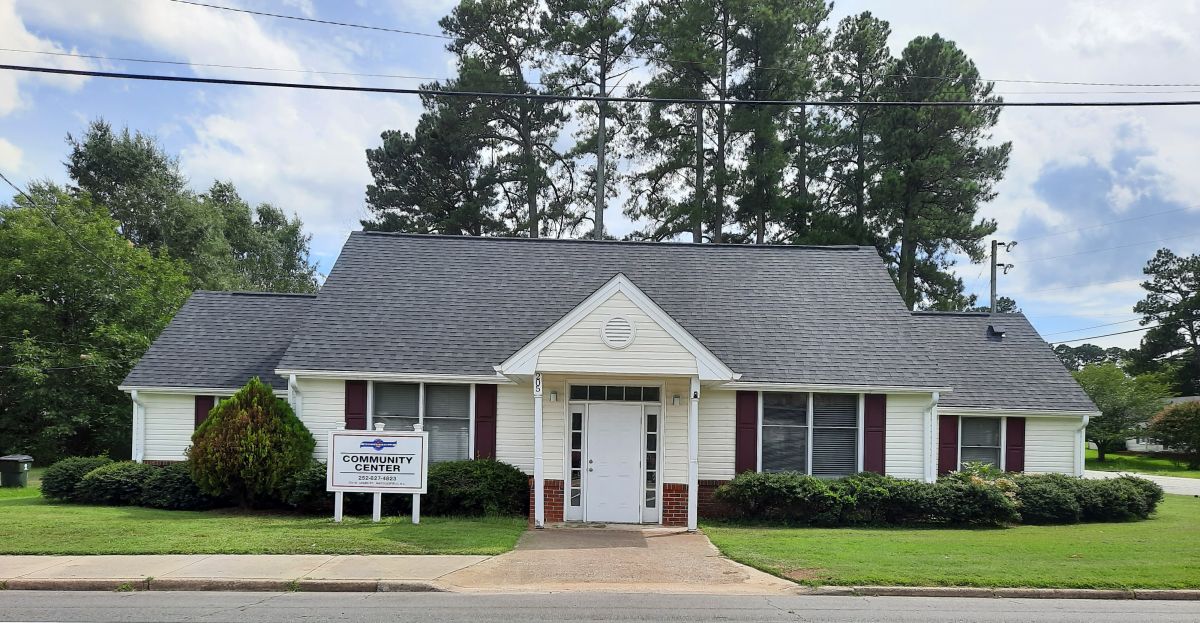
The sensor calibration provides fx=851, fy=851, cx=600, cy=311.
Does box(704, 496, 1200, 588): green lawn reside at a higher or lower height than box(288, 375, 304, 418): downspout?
lower

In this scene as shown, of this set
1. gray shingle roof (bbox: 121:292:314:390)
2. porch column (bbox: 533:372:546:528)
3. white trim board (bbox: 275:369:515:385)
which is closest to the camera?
porch column (bbox: 533:372:546:528)

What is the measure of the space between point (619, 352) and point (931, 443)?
22.6ft

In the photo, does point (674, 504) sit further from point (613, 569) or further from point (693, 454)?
point (613, 569)

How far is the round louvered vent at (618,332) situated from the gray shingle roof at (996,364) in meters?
7.27

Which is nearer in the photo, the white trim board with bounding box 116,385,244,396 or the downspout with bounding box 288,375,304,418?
the downspout with bounding box 288,375,304,418

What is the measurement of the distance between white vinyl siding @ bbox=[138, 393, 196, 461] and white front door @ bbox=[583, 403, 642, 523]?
8.80 meters

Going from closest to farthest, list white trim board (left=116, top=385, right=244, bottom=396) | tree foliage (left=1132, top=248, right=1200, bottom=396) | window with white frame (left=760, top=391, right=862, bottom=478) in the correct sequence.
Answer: window with white frame (left=760, top=391, right=862, bottom=478) → white trim board (left=116, top=385, right=244, bottom=396) → tree foliage (left=1132, top=248, right=1200, bottom=396)

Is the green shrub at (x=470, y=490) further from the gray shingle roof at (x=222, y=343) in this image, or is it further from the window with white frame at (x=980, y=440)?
the window with white frame at (x=980, y=440)

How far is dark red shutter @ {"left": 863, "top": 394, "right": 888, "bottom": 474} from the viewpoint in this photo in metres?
16.9

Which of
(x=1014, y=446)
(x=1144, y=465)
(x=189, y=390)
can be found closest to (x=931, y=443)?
(x=1014, y=446)

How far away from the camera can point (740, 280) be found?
20141 millimetres

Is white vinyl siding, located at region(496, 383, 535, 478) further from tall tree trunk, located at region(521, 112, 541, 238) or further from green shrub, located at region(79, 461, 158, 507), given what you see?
tall tree trunk, located at region(521, 112, 541, 238)

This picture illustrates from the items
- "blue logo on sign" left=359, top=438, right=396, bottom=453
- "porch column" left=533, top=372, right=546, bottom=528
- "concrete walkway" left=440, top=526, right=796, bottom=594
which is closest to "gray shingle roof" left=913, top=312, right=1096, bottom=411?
"concrete walkway" left=440, top=526, right=796, bottom=594

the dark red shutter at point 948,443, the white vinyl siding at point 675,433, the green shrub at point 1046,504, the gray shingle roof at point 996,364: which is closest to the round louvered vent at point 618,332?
the white vinyl siding at point 675,433
